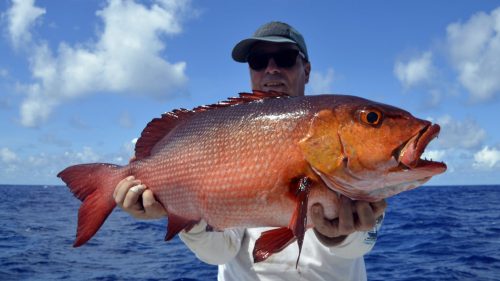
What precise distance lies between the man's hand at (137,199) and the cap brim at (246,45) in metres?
2.06

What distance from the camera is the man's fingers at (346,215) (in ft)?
8.98

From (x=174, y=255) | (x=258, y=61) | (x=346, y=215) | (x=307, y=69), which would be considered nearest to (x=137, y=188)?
(x=346, y=215)

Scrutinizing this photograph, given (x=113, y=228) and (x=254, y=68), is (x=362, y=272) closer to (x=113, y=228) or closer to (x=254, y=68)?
(x=254, y=68)

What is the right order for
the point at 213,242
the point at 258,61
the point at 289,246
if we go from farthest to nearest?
the point at 258,61 → the point at 289,246 → the point at 213,242

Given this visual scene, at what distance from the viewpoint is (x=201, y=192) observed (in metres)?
2.99

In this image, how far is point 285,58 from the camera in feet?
15.8

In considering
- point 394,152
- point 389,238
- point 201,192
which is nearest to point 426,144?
point 394,152

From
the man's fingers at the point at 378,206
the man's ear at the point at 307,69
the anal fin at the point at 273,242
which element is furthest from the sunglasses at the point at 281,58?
the anal fin at the point at 273,242

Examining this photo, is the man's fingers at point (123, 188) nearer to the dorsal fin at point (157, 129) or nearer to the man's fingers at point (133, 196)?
the man's fingers at point (133, 196)

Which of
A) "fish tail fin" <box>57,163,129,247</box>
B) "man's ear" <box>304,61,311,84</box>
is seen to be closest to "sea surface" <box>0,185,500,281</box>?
"man's ear" <box>304,61,311,84</box>

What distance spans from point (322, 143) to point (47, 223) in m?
23.0

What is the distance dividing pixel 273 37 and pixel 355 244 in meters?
2.33

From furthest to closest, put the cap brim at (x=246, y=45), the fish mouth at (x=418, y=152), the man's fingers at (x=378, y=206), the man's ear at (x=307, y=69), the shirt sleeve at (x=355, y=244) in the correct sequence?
the man's ear at (x=307, y=69), the cap brim at (x=246, y=45), the shirt sleeve at (x=355, y=244), the man's fingers at (x=378, y=206), the fish mouth at (x=418, y=152)

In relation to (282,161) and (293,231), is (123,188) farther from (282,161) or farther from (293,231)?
(293,231)
